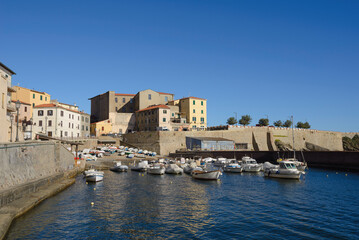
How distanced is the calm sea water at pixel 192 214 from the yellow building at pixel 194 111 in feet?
206

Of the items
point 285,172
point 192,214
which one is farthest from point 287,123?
point 192,214

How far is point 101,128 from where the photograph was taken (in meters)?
92.4

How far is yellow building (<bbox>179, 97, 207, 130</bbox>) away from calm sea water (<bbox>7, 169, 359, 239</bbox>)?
6290 cm

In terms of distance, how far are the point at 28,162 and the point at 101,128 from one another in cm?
6854

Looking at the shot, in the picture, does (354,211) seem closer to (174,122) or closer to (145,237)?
(145,237)

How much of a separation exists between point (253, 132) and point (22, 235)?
82323mm

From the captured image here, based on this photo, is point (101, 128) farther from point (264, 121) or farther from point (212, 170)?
point (264, 121)

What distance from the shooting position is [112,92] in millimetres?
101625

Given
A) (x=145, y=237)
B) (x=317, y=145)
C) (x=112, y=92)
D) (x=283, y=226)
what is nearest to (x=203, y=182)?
(x=283, y=226)

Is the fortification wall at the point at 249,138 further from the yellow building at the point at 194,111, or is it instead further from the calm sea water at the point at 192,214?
the calm sea water at the point at 192,214

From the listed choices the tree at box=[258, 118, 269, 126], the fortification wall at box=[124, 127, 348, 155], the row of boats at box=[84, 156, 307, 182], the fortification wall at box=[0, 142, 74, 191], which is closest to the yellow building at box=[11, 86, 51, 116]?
the fortification wall at box=[124, 127, 348, 155]

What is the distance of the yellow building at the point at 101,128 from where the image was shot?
91.9 metres

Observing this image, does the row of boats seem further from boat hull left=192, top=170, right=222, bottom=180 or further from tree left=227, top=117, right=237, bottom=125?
tree left=227, top=117, right=237, bottom=125

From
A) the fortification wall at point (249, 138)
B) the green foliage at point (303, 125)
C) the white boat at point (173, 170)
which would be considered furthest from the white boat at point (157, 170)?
the green foliage at point (303, 125)
